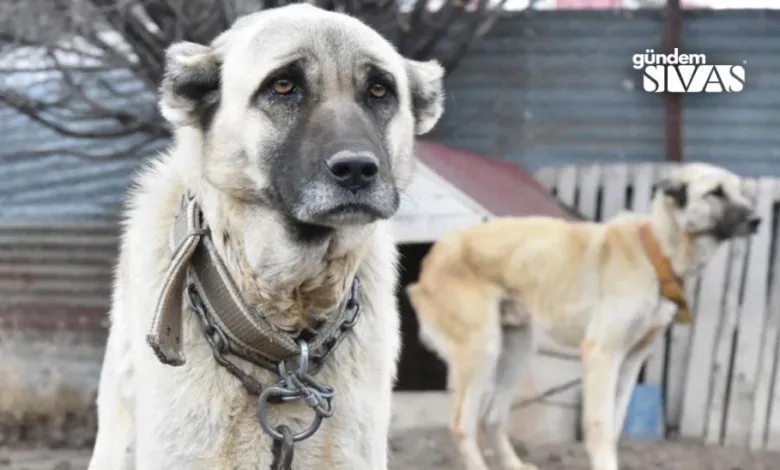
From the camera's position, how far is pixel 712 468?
5.32 m

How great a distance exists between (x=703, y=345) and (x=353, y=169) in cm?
430

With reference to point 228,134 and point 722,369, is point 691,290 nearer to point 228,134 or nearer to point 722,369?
point 722,369

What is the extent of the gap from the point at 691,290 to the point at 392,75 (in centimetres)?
413

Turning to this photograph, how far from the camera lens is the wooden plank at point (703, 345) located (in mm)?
5770

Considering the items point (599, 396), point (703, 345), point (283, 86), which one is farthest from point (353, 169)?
point (703, 345)

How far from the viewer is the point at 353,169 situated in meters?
1.90

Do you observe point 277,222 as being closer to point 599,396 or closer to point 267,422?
point 267,422

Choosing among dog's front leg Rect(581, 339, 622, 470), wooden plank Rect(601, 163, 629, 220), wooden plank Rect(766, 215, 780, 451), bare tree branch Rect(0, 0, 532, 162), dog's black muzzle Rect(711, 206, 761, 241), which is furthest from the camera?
wooden plank Rect(601, 163, 629, 220)

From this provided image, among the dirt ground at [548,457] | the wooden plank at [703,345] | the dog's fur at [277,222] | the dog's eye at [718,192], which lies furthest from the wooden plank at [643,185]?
the dog's fur at [277,222]

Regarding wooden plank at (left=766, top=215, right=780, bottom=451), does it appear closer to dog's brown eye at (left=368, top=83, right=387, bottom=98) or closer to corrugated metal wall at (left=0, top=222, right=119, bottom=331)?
corrugated metal wall at (left=0, top=222, right=119, bottom=331)

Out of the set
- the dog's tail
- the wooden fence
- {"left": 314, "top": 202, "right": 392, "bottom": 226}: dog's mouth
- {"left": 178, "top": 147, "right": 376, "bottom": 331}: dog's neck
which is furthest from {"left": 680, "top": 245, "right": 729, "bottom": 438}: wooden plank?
{"left": 314, "top": 202, "right": 392, "bottom": 226}: dog's mouth

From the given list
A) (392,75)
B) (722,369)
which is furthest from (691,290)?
(392,75)

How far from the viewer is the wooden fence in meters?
5.68

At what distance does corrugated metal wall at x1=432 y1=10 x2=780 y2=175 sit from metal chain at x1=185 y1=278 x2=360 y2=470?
12.8ft
